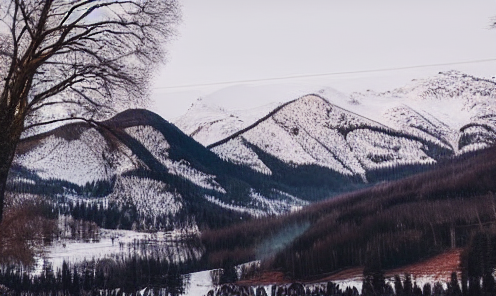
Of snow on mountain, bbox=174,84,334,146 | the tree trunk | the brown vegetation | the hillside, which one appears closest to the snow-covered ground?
the hillside

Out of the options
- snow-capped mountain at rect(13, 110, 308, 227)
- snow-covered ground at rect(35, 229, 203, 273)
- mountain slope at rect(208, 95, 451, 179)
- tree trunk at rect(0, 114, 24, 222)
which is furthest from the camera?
mountain slope at rect(208, 95, 451, 179)

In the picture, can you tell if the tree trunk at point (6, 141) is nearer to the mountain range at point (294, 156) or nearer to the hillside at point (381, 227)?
the mountain range at point (294, 156)

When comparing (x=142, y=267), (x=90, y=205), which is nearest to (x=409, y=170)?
(x=142, y=267)

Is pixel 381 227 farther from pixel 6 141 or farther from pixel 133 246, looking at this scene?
pixel 6 141

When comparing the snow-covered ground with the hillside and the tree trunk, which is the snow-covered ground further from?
the tree trunk

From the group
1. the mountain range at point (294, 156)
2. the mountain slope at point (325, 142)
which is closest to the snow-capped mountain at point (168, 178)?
the mountain range at point (294, 156)
